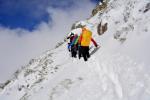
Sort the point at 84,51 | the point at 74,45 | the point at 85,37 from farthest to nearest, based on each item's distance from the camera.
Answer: the point at 74,45, the point at 84,51, the point at 85,37

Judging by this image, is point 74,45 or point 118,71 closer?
point 118,71

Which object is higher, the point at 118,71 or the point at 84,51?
the point at 84,51

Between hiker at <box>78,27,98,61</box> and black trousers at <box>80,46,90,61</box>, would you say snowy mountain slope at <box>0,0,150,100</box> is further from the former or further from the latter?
hiker at <box>78,27,98,61</box>

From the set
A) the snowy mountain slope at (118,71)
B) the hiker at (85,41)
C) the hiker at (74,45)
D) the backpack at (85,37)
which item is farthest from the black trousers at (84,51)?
the hiker at (74,45)

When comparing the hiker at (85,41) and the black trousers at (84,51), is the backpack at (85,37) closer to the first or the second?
the hiker at (85,41)

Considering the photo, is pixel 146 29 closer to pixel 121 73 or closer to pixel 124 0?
pixel 121 73

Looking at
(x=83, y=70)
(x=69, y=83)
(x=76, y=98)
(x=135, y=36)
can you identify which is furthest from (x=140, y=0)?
(x=76, y=98)

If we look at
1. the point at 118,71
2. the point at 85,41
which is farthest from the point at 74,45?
the point at 118,71

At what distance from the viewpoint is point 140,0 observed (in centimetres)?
2012

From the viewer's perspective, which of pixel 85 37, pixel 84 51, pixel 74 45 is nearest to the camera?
pixel 85 37

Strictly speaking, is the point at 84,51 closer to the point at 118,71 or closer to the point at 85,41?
the point at 85,41

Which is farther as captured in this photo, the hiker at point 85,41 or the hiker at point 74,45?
the hiker at point 74,45

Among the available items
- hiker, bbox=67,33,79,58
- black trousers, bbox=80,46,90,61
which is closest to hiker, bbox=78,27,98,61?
black trousers, bbox=80,46,90,61

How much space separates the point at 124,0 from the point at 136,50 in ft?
33.5
